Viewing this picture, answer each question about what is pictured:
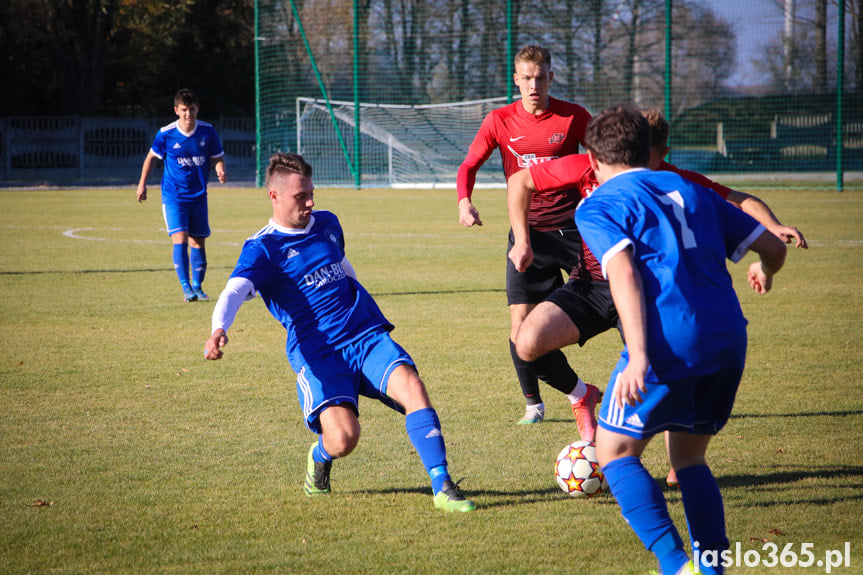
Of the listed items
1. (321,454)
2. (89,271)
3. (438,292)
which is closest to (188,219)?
(89,271)

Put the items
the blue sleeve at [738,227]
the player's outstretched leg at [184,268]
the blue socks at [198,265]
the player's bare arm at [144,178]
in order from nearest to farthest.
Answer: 1. the blue sleeve at [738,227]
2. the player's outstretched leg at [184,268]
3. the blue socks at [198,265]
4. the player's bare arm at [144,178]

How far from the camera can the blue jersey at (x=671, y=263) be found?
9.28 ft

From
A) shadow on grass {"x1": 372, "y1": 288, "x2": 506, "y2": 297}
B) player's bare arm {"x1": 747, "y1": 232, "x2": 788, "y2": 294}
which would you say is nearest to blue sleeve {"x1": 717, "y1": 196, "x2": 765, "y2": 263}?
player's bare arm {"x1": 747, "y1": 232, "x2": 788, "y2": 294}

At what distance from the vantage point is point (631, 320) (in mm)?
2719

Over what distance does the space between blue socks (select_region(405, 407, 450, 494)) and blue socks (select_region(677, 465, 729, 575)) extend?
1.19 m

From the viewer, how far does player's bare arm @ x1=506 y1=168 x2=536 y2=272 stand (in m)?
4.00

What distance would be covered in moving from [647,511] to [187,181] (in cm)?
849

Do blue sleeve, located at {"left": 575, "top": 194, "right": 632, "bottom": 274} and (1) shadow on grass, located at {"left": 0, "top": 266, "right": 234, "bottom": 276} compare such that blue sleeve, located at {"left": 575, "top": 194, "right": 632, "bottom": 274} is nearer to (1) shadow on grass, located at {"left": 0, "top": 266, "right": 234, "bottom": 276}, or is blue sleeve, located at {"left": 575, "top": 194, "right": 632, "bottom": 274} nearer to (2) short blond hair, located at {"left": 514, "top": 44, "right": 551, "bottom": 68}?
(2) short blond hair, located at {"left": 514, "top": 44, "right": 551, "bottom": 68}

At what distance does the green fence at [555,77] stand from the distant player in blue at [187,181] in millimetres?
16624

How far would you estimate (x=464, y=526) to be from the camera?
373 cm

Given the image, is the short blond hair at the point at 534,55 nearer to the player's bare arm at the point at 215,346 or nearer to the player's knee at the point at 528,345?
the player's knee at the point at 528,345

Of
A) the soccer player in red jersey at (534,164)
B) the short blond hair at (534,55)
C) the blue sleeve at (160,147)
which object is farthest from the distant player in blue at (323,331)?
the blue sleeve at (160,147)

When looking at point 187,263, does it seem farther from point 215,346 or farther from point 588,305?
point 215,346

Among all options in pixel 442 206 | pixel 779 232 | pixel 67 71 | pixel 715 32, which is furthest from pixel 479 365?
pixel 67 71
